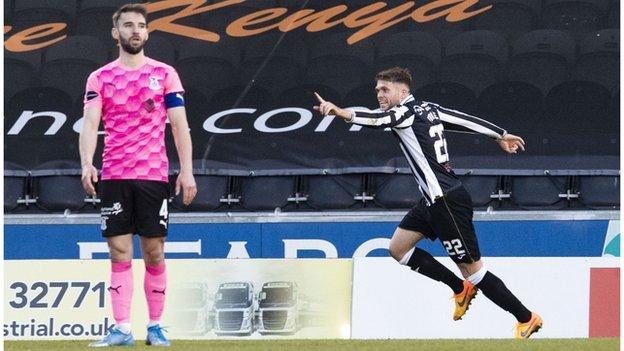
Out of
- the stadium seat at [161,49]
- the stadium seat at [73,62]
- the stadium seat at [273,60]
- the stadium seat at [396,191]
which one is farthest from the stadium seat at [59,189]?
the stadium seat at [396,191]

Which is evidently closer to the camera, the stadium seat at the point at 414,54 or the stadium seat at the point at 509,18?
the stadium seat at the point at 414,54

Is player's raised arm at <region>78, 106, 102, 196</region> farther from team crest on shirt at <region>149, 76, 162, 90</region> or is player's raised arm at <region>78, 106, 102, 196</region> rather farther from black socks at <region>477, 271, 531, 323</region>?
black socks at <region>477, 271, 531, 323</region>

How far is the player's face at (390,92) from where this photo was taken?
6.99 meters

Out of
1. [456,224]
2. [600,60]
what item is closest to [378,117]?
[456,224]

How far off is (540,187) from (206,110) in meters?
2.45

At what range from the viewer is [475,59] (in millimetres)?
10227

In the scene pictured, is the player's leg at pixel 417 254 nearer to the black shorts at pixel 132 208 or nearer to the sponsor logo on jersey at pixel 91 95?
the black shorts at pixel 132 208

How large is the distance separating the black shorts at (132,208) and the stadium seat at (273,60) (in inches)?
175

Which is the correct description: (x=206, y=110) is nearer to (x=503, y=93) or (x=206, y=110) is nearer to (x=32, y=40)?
(x=32, y=40)

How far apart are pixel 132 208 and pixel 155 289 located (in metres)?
0.37

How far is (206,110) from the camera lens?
33.5ft

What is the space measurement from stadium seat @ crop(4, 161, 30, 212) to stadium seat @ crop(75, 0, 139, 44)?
117 cm

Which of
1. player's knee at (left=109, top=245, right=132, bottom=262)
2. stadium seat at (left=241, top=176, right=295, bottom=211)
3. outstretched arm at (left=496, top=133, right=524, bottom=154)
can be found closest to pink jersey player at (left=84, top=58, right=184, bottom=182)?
player's knee at (left=109, top=245, right=132, bottom=262)

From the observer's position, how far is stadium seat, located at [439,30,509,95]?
10156 millimetres
